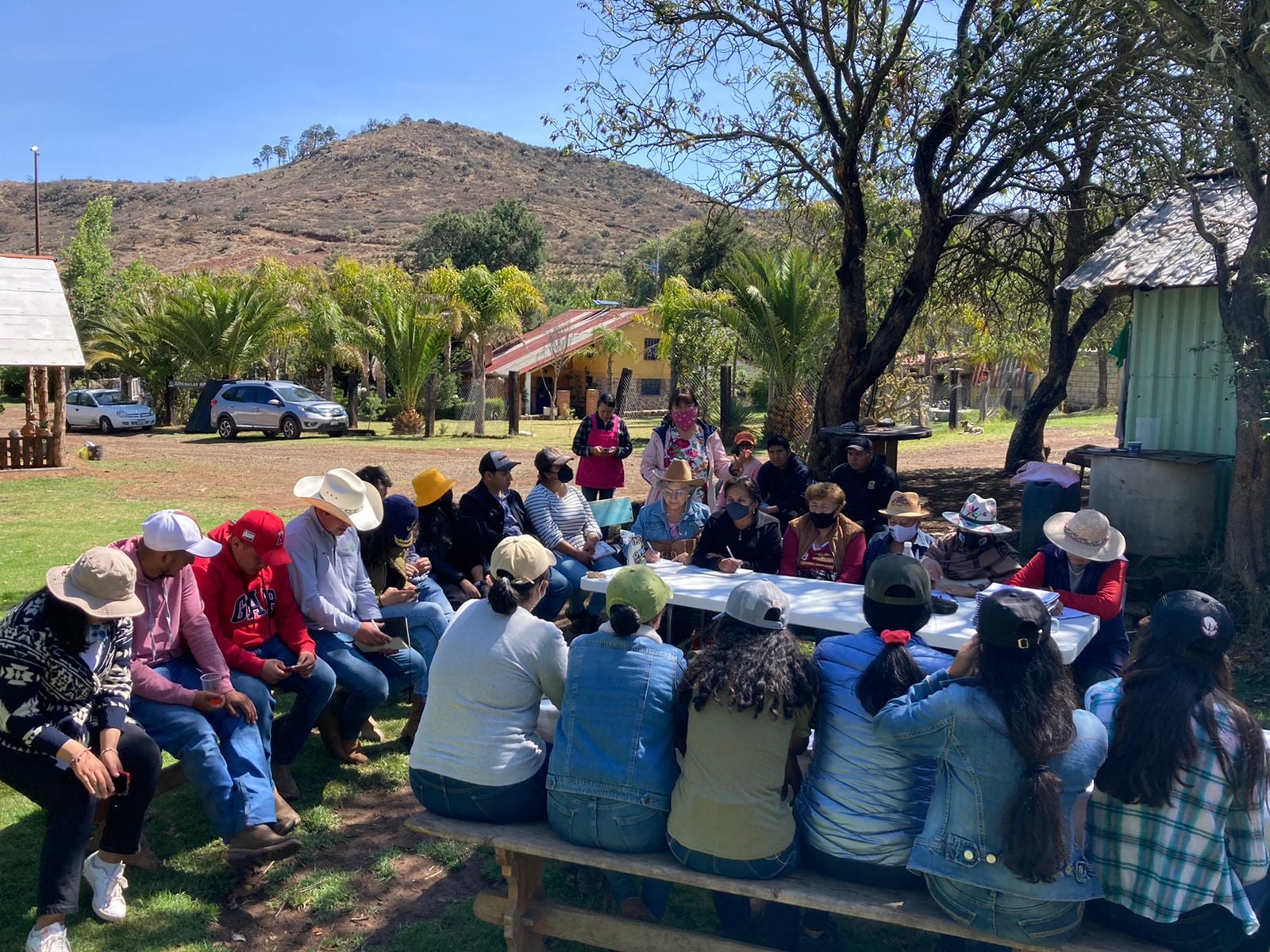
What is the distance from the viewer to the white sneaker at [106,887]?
365cm

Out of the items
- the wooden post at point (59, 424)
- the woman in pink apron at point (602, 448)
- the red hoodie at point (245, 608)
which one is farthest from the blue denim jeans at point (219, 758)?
the wooden post at point (59, 424)

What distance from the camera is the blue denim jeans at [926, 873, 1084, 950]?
2.84 meters

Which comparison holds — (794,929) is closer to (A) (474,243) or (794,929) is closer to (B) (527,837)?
(B) (527,837)

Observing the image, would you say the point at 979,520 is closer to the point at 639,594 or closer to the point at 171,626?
the point at 639,594

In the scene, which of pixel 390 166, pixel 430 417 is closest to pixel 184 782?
pixel 430 417

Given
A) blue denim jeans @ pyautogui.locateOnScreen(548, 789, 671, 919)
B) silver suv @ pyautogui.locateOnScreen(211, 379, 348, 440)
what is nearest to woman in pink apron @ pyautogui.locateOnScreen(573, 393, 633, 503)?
blue denim jeans @ pyautogui.locateOnScreen(548, 789, 671, 919)

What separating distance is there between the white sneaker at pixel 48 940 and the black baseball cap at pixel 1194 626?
11.8 ft

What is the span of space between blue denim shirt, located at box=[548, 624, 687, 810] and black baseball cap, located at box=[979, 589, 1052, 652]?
3.34 feet

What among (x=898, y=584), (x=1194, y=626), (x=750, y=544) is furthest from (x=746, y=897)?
(x=750, y=544)

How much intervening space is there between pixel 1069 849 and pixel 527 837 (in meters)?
1.67

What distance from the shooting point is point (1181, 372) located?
33.3 feet

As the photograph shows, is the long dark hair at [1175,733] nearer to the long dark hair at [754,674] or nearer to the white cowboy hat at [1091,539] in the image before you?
the long dark hair at [754,674]

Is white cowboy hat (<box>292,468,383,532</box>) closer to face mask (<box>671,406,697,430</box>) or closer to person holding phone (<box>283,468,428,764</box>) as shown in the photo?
person holding phone (<box>283,468,428,764</box>)

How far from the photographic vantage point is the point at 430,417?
27.0 meters
